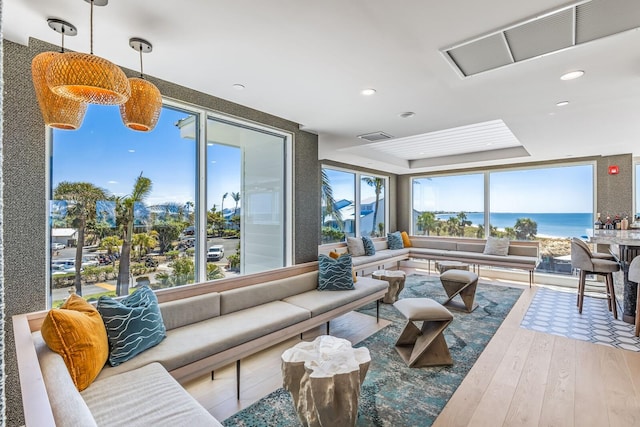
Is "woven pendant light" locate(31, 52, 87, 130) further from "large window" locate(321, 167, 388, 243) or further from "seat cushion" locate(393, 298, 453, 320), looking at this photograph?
"large window" locate(321, 167, 388, 243)

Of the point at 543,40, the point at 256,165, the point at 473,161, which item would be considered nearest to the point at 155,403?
the point at 256,165

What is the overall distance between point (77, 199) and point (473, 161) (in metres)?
6.37

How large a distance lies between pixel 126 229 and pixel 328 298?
2.13 metres

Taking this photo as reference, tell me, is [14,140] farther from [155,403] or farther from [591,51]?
[591,51]

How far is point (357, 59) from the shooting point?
2.36 meters

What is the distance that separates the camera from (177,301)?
277 cm

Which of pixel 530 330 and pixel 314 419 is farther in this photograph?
pixel 530 330

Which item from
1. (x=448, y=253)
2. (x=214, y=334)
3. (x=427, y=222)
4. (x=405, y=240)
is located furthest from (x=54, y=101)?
(x=427, y=222)

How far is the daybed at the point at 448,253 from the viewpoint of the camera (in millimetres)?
5914

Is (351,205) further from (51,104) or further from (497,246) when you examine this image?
(51,104)

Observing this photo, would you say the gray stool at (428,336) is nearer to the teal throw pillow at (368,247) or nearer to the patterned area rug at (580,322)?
the patterned area rug at (580,322)

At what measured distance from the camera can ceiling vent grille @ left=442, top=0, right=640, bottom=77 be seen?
1.71 meters

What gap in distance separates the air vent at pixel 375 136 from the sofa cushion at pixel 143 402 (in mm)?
3729

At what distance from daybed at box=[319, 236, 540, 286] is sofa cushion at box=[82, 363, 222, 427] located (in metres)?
4.10
